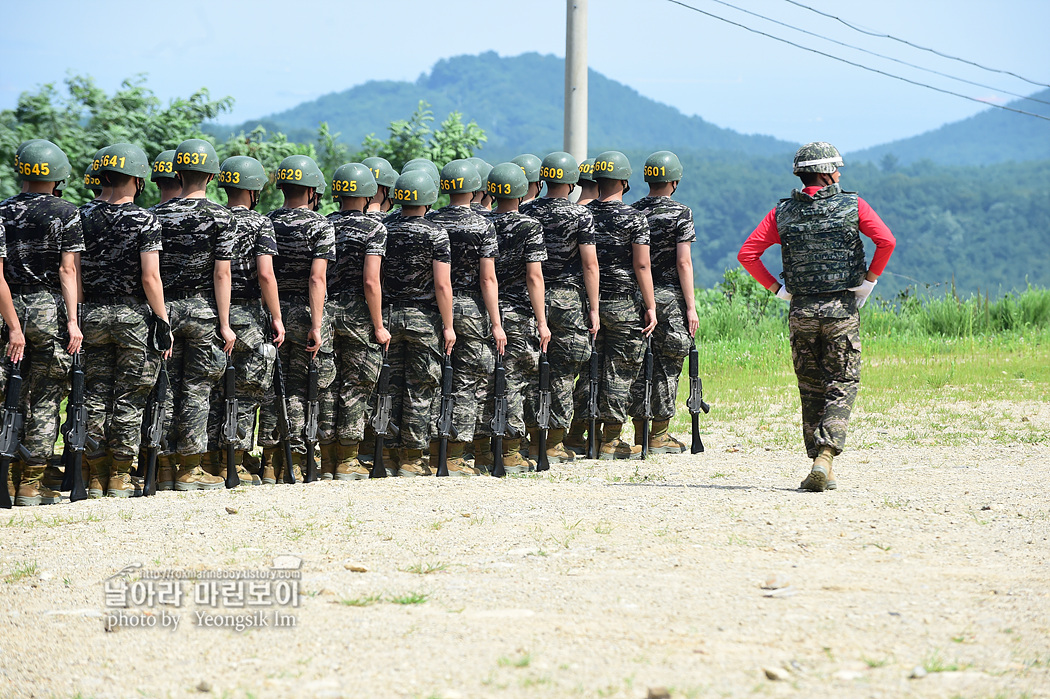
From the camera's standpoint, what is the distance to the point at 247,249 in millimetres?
7395

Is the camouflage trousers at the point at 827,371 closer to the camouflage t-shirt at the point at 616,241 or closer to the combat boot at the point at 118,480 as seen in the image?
the camouflage t-shirt at the point at 616,241

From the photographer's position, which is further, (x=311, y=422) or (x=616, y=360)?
(x=616, y=360)

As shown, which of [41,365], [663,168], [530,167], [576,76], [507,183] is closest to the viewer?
[41,365]

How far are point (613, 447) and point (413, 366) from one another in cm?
200

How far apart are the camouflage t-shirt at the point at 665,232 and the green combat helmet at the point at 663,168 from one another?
16cm

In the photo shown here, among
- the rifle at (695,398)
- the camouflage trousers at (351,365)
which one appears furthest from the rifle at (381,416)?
the rifle at (695,398)

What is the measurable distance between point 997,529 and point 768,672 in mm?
2789

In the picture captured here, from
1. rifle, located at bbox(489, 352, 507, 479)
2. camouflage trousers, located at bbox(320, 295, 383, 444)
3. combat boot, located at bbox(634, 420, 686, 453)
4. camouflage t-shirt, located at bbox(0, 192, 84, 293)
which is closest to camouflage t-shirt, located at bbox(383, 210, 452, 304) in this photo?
camouflage trousers, located at bbox(320, 295, 383, 444)

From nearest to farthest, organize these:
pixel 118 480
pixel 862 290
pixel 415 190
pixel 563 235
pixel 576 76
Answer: pixel 862 290 < pixel 118 480 < pixel 415 190 < pixel 563 235 < pixel 576 76

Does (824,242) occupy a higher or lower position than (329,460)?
higher

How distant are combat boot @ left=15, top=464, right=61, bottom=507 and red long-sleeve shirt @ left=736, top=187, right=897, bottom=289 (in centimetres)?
465

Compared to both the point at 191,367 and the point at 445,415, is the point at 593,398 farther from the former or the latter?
the point at 191,367

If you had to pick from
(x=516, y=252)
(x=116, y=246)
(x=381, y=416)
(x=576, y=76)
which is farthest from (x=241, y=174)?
(x=576, y=76)

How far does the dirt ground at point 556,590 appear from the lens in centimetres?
395
